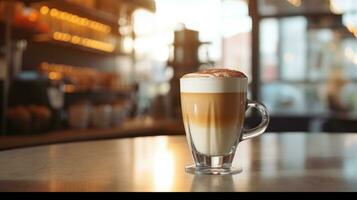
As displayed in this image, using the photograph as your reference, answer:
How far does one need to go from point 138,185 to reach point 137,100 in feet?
16.0

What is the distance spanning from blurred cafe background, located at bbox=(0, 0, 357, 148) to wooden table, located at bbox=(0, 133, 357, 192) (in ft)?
5.82

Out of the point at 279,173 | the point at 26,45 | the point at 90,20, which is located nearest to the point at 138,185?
the point at 279,173

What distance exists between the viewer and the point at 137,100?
549 centimetres

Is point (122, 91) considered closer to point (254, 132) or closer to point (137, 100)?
point (137, 100)

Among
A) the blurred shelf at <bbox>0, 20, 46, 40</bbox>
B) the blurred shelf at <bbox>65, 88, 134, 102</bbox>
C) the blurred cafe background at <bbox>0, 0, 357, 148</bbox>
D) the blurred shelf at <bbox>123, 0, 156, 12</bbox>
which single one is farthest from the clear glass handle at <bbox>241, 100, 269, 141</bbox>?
the blurred shelf at <bbox>123, 0, 156, 12</bbox>

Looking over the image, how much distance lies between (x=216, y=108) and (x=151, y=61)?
19.3ft

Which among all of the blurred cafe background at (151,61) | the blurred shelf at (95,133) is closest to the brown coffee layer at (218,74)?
the blurred shelf at (95,133)

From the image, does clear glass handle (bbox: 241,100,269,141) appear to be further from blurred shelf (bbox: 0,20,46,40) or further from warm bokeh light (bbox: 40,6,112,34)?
warm bokeh light (bbox: 40,6,112,34)

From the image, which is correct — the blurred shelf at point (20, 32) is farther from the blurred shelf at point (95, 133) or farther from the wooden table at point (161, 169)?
the wooden table at point (161, 169)

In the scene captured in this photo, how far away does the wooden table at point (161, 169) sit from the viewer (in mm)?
620

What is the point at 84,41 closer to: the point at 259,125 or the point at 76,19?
the point at 76,19

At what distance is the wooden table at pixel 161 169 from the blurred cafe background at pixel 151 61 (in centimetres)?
177

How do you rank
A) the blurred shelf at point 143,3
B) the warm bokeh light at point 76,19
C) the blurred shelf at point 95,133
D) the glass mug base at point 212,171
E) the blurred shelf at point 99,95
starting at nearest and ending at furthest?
the glass mug base at point 212,171 < the blurred shelf at point 95,133 < the warm bokeh light at point 76,19 < the blurred shelf at point 99,95 < the blurred shelf at point 143,3
